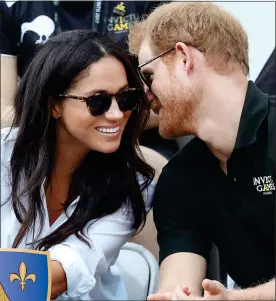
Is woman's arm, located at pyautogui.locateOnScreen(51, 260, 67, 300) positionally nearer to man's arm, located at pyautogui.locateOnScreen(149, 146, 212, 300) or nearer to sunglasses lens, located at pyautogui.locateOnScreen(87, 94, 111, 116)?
man's arm, located at pyautogui.locateOnScreen(149, 146, 212, 300)

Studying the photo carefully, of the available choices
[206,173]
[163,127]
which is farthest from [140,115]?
[206,173]

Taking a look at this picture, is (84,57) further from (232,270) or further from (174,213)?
(232,270)

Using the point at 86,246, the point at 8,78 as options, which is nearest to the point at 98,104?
the point at 86,246

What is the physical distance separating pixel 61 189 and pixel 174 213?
0.35 m

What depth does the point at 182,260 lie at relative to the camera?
69.0 inches

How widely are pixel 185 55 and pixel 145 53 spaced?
0.13m

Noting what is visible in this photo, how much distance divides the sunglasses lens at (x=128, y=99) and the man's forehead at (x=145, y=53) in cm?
8

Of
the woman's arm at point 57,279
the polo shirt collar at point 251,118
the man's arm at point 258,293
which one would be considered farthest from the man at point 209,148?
the man's arm at point 258,293

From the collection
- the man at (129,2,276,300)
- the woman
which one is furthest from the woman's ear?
the man at (129,2,276,300)

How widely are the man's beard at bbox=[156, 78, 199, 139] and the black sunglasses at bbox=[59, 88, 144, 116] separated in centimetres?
10

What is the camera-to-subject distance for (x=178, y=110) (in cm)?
174

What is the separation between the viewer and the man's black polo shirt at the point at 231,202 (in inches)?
65.1

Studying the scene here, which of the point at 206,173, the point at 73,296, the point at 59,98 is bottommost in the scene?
the point at 73,296

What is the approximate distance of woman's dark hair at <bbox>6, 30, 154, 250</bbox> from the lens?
5.99 feet
